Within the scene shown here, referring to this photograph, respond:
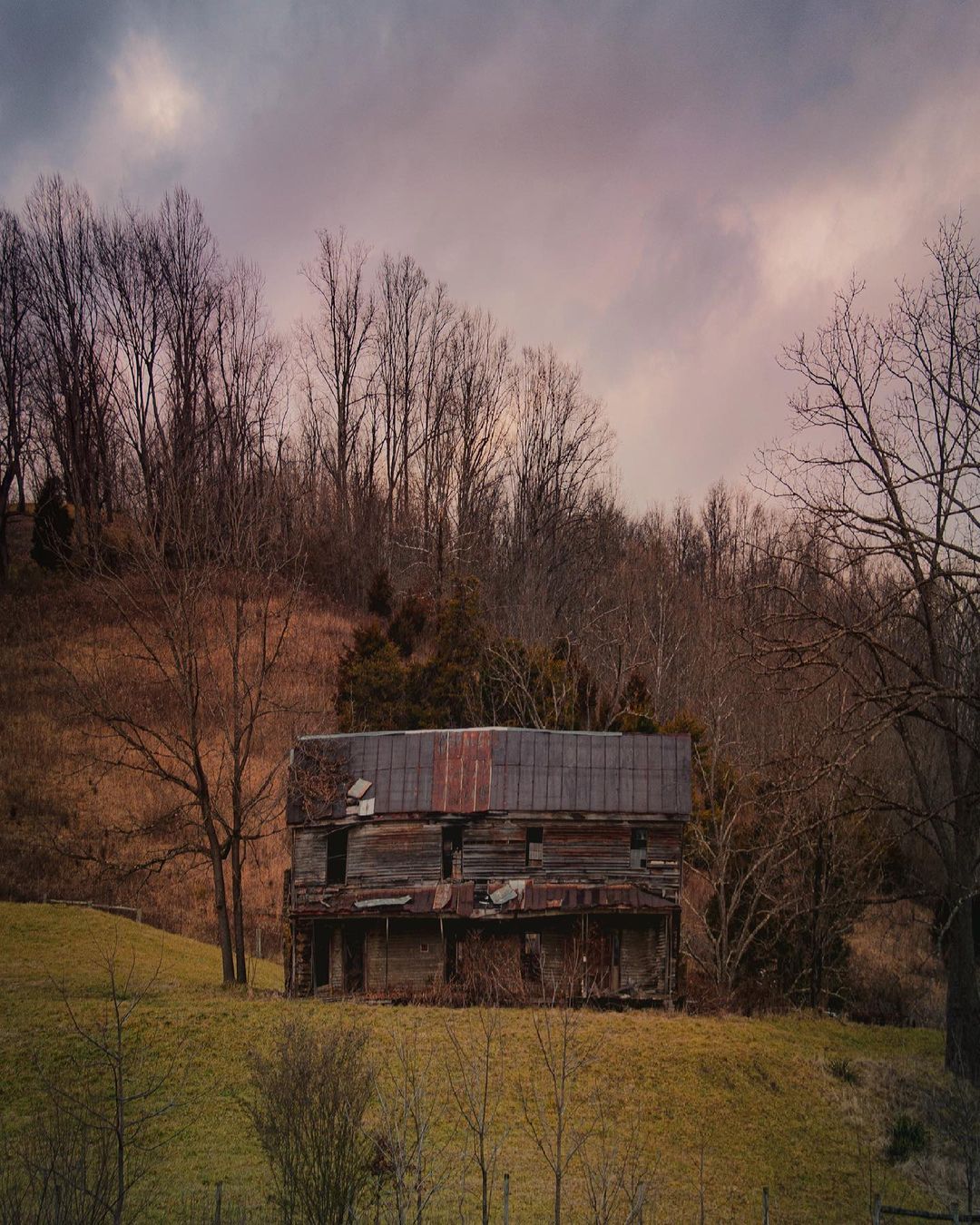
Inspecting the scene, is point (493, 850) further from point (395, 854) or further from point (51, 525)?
point (51, 525)

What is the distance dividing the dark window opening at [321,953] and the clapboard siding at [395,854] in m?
1.82

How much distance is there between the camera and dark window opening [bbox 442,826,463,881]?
3092 centimetres

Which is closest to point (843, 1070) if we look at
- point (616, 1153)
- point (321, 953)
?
point (616, 1153)

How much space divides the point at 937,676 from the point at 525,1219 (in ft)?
39.1

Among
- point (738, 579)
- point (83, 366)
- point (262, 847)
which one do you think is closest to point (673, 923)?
point (262, 847)

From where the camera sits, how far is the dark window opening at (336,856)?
3184cm

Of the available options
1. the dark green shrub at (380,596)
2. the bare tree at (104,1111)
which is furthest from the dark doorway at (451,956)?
the dark green shrub at (380,596)

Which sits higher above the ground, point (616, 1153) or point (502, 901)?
point (502, 901)

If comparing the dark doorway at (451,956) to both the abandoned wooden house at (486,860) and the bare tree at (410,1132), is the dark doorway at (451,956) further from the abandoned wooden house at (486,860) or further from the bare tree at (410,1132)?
the bare tree at (410,1132)

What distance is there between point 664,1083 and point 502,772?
10760 mm

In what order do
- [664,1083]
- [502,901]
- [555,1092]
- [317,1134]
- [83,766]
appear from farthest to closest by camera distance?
[83,766]
[502,901]
[664,1083]
[555,1092]
[317,1134]

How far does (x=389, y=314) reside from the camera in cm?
7375

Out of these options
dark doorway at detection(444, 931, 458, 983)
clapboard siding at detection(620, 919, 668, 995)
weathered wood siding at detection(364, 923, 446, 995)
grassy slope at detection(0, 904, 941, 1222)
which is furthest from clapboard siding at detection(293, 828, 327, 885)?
clapboard siding at detection(620, 919, 668, 995)

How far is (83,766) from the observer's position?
1709 inches
